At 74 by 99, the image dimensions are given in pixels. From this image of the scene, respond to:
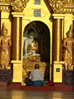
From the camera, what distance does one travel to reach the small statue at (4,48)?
1111 inches

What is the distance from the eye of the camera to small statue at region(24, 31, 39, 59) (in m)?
29.5

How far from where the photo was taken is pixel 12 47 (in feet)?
93.4

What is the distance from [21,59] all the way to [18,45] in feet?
2.48

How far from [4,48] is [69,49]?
A: 11.3 ft

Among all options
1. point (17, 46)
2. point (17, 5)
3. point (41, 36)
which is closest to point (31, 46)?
point (41, 36)

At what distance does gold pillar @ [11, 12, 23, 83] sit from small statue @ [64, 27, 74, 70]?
7.89 feet

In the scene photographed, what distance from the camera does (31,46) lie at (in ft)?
97.2

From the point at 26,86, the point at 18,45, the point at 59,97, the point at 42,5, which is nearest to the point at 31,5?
the point at 42,5

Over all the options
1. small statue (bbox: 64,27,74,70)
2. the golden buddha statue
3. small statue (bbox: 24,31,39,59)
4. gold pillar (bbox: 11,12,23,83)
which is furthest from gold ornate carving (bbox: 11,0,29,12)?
small statue (bbox: 64,27,74,70)

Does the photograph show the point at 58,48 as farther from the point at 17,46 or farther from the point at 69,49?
the point at 17,46

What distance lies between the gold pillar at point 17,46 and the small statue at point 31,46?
1.13 m

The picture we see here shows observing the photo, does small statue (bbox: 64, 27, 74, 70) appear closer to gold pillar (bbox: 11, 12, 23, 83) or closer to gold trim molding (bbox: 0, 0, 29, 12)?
gold pillar (bbox: 11, 12, 23, 83)

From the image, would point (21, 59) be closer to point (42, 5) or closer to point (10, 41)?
point (10, 41)

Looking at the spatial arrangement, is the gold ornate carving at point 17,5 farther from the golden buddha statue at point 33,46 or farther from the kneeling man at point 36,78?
the kneeling man at point 36,78
